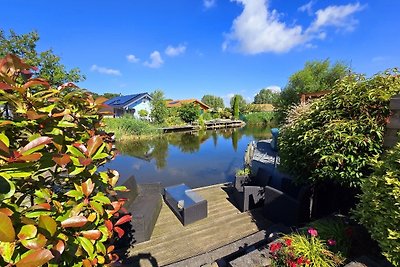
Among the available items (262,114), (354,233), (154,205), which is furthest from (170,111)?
(354,233)

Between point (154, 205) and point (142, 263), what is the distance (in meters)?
1.27

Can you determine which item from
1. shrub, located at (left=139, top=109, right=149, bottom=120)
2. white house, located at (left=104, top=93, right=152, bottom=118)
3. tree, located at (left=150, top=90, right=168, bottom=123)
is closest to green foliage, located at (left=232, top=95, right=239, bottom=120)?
white house, located at (left=104, top=93, right=152, bottom=118)

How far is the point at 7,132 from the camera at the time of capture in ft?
2.87

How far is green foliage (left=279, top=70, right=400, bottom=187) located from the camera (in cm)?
247

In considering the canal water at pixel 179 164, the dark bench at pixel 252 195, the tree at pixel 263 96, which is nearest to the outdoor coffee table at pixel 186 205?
the dark bench at pixel 252 195

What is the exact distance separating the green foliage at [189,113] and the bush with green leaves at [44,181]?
85.9 ft

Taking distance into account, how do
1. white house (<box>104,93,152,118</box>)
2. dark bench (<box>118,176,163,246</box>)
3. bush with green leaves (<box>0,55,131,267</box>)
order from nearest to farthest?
bush with green leaves (<box>0,55,131,267</box>)
dark bench (<box>118,176,163,246</box>)
white house (<box>104,93,152,118</box>)

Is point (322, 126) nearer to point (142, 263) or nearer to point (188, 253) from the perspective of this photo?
point (188, 253)

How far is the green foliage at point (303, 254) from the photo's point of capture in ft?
6.93

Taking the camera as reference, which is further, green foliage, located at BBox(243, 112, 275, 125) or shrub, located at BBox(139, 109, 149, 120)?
green foliage, located at BBox(243, 112, 275, 125)

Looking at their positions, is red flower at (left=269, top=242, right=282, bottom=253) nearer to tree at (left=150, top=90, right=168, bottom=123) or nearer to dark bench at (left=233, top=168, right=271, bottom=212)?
dark bench at (left=233, top=168, right=271, bottom=212)

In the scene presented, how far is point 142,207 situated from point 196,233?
1.15m

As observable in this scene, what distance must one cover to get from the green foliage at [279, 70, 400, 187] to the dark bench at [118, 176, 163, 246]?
2807 mm

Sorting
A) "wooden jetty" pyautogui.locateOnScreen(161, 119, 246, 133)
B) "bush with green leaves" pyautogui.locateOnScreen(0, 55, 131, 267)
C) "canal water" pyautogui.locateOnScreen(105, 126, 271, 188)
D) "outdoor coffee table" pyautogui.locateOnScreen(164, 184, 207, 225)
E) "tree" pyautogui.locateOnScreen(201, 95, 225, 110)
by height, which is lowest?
"canal water" pyautogui.locateOnScreen(105, 126, 271, 188)
